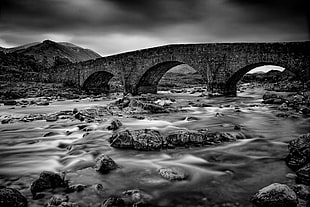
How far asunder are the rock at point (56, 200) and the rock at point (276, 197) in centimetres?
204

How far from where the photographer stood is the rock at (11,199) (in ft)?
7.62

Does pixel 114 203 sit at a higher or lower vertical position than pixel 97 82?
lower

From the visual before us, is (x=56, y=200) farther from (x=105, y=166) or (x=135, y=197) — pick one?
(x=105, y=166)

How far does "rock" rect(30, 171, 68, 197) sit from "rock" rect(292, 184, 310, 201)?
2.69 m

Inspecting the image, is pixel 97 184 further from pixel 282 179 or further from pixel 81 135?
pixel 81 135

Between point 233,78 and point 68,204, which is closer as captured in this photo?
point 68,204

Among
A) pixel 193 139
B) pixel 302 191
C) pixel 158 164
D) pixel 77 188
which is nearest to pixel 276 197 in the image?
pixel 302 191

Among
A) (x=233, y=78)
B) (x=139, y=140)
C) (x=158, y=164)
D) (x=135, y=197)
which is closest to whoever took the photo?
(x=135, y=197)

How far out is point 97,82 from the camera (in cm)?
2572

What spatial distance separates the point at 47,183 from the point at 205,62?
13.8 m

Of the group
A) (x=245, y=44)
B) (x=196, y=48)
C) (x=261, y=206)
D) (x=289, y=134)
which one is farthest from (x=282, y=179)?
(x=196, y=48)

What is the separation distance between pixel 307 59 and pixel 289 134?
321 inches

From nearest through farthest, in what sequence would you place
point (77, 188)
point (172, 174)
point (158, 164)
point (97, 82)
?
point (77, 188), point (172, 174), point (158, 164), point (97, 82)

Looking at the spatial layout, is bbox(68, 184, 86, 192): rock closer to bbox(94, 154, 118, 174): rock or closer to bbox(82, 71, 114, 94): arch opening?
bbox(94, 154, 118, 174): rock
